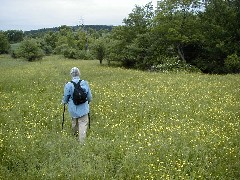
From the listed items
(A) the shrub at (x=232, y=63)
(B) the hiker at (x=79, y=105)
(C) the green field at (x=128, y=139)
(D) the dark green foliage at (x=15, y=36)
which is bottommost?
(C) the green field at (x=128, y=139)

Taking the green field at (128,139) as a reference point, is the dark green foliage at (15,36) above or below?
above

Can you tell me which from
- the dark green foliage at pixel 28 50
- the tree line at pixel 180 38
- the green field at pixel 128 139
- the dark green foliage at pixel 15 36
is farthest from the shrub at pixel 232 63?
the dark green foliage at pixel 15 36

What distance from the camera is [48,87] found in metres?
19.2

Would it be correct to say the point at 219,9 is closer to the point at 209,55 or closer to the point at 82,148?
the point at 209,55

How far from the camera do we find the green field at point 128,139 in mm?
7488

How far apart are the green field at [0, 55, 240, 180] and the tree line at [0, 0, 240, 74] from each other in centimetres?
1834

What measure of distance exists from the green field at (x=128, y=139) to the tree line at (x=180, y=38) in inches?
722

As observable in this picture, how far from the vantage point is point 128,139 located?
31.4ft

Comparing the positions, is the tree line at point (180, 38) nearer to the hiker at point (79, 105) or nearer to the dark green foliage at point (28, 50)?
the dark green foliage at point (28, 50)

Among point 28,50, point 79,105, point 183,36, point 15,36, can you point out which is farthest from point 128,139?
point 15,36

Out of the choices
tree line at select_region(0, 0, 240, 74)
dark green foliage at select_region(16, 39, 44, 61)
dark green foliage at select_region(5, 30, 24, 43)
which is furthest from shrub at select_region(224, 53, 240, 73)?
dark green foliage at select_region(5, 30, 24, 43)

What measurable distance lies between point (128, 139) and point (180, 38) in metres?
28.0

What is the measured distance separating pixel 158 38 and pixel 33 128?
30606 millimetres

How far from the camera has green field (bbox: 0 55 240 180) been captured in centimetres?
749
